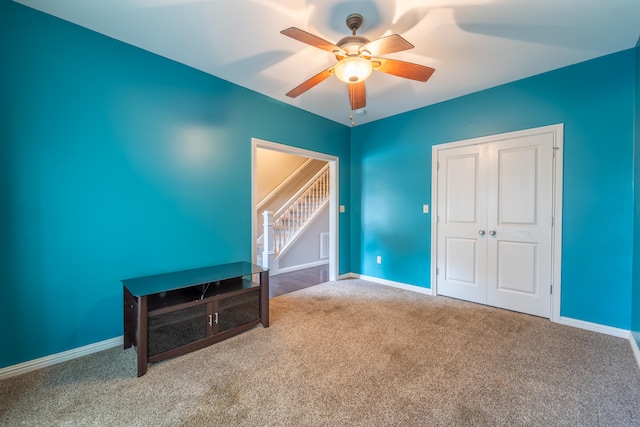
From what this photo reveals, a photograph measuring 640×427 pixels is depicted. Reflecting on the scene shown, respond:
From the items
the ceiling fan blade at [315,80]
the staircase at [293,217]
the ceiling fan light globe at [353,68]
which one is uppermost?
the ceiling fan blade at [315,80]

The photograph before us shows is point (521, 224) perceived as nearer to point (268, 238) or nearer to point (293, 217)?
point (268, 238)

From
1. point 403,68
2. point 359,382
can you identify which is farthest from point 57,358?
point 403,68

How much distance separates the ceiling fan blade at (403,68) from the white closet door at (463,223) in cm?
157

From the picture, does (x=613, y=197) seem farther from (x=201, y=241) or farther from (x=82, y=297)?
(x=82, y=297)

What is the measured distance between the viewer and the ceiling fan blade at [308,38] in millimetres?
1576

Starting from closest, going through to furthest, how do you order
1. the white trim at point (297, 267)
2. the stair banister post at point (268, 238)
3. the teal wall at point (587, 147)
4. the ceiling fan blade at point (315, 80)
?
the ceiling fan blade at point (315, 80) < the teal wall at point (587, 147) < the stair banister post at point (268, 238) < the white trim at point (297, 267)

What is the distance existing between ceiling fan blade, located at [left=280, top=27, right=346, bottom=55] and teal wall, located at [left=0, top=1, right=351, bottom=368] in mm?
1459

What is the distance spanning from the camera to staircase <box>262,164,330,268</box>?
4.59 m

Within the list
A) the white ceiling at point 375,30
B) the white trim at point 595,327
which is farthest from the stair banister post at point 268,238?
the white trim at point 595,327

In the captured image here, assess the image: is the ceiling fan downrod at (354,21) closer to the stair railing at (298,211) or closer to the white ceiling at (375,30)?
the white ceiling at (375,30)

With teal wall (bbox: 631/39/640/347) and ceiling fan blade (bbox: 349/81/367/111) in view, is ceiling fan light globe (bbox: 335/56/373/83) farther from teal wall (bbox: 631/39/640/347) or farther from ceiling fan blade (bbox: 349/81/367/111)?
A: teal wall (bbox: 631/39/640/347)

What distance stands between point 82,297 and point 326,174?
4.57 m

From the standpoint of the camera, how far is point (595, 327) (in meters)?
2.47

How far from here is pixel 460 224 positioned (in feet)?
10.8
